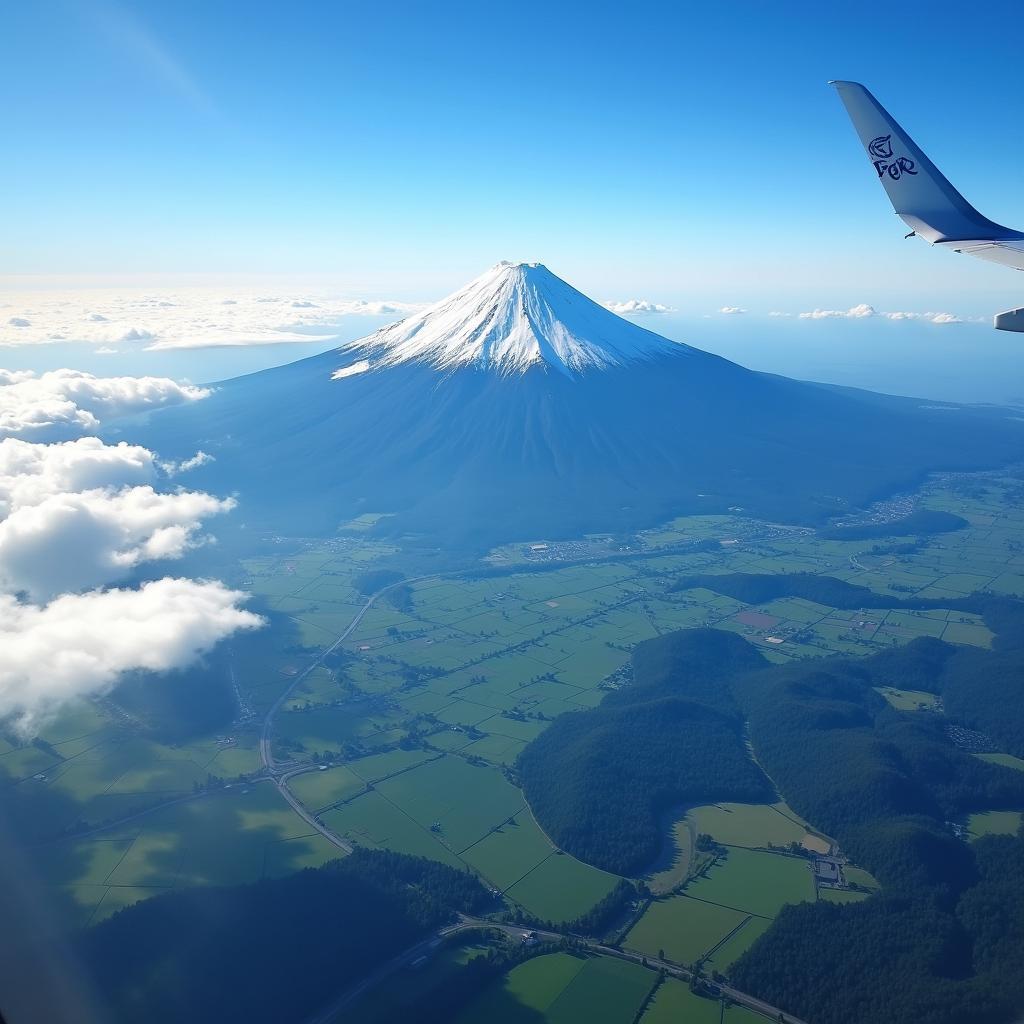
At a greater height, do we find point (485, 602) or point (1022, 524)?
point (1022, 524)

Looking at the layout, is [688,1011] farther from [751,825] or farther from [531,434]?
[531,434]

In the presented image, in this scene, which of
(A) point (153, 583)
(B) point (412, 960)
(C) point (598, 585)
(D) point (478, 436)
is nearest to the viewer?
(B) point (412, 960)

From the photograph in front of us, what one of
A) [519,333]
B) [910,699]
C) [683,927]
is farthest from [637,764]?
[519,333]

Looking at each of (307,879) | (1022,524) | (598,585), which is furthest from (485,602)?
(1022,524)

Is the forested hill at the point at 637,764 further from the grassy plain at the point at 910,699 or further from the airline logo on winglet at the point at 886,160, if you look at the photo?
the airline logo on winglet at the point at 886,160

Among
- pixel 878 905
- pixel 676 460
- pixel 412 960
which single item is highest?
pixel 676 460

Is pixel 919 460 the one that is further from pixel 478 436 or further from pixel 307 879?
pixel 307 879

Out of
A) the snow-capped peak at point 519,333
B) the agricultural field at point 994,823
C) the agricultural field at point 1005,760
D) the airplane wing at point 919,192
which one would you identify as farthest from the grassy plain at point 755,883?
the snow-capped peak at point 519,333
